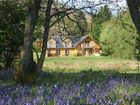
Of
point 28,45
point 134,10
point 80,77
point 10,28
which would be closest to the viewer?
point 134,10

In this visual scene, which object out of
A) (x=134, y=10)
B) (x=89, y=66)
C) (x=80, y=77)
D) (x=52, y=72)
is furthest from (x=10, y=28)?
(x=89, y=66)

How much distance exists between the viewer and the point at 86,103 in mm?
6398

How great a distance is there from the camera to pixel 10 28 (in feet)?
71.7

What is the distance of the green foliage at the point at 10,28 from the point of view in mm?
21812

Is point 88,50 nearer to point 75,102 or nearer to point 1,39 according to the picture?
point 1,39

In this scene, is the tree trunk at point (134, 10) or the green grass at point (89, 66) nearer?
the tree trunk at point (134, 10)

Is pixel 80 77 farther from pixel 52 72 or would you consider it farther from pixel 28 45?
pixel 52 72

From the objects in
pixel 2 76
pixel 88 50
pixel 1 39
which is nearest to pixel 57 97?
pixel 2 76

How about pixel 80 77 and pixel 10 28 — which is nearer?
pixel 80 77

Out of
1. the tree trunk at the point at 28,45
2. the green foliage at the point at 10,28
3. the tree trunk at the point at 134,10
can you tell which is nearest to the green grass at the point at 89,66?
the green foliage at the point at 10,28

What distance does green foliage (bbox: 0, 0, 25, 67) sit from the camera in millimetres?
21812

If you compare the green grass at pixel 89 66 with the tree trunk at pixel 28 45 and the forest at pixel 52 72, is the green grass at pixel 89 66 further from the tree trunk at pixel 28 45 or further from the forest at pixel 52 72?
the tree trunk at pixel 28 45

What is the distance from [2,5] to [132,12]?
11226 millimetres

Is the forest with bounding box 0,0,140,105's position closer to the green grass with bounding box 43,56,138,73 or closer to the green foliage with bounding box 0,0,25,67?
the green foliage with bounding box 0,0,25,67
